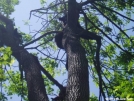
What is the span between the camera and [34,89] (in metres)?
4.29

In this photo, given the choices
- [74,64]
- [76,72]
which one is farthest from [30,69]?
[76,72]

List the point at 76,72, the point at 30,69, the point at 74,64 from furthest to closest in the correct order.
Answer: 1. the point at 30,69
2. the point at 74,64
3. the point at 76,72

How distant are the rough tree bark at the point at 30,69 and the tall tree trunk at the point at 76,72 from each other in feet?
1.89

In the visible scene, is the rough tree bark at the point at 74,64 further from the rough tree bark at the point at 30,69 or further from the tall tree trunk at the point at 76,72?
the rough tree bark at the point at 30,69

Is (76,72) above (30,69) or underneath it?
underneath

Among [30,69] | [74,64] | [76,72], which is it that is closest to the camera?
[76,72]

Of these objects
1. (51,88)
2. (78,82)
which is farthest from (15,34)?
(51,88)

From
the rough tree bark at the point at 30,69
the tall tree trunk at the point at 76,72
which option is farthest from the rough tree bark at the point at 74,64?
the rough tree bark at the point at 30,69

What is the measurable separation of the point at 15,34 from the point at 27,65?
2.04 meters

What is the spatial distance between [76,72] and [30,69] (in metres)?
1.19

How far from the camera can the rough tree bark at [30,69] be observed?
418cm

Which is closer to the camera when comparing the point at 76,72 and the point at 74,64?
the point at 76,72

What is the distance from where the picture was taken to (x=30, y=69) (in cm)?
480

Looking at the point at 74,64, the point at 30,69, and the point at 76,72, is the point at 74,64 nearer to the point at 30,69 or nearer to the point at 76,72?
the point at 76,72
